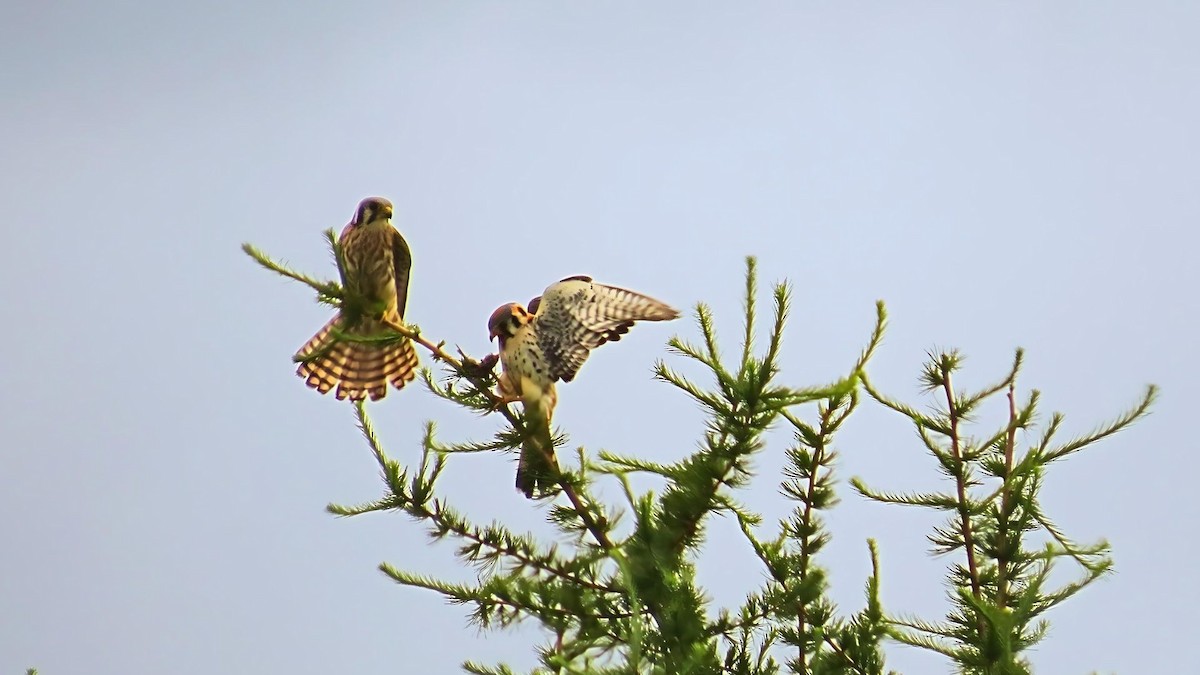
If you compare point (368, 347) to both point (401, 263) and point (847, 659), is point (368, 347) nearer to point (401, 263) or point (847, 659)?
point (401, 263)

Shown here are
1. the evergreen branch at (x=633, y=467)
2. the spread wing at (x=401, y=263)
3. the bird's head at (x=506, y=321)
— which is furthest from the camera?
the spread wing at (x=401, y=263)

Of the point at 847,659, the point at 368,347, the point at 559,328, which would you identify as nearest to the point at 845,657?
the point at 847,659

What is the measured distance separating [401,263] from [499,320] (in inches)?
33.2

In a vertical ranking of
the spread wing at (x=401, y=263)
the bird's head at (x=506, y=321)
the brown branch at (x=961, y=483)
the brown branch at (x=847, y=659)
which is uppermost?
the spread wing at (x=401, y=263)

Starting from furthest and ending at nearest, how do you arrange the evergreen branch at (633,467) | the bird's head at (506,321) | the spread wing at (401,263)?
the spread wing at (401,263)
the bird's head at (506,321)
the evergreen branch at (633,467)

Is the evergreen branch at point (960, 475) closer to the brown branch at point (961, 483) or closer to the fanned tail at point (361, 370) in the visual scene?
the brown branch at point (961, 483)

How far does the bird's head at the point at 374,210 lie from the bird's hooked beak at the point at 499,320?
75cm

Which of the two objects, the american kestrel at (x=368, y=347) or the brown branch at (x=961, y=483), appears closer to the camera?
the brown branch at (x=961, y=483)

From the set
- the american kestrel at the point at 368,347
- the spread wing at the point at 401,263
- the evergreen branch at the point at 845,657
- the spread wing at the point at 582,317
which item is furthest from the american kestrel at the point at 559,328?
the evergreen branch at the point at 845,657

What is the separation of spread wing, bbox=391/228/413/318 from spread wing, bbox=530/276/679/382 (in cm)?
79

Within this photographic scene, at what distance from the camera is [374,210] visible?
512cm

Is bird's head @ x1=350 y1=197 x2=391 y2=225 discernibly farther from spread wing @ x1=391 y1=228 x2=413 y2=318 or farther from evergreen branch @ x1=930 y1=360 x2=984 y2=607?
evergreen branch @ x1=930 y1=360 x2=984 y2=607

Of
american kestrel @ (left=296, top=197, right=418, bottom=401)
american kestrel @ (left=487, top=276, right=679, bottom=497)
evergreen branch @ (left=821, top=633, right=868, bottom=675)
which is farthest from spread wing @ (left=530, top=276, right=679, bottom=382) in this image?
evergreen branch @ (left=821, top=633, right=868, bottom=675)

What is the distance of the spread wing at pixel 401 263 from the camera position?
17.1ft
